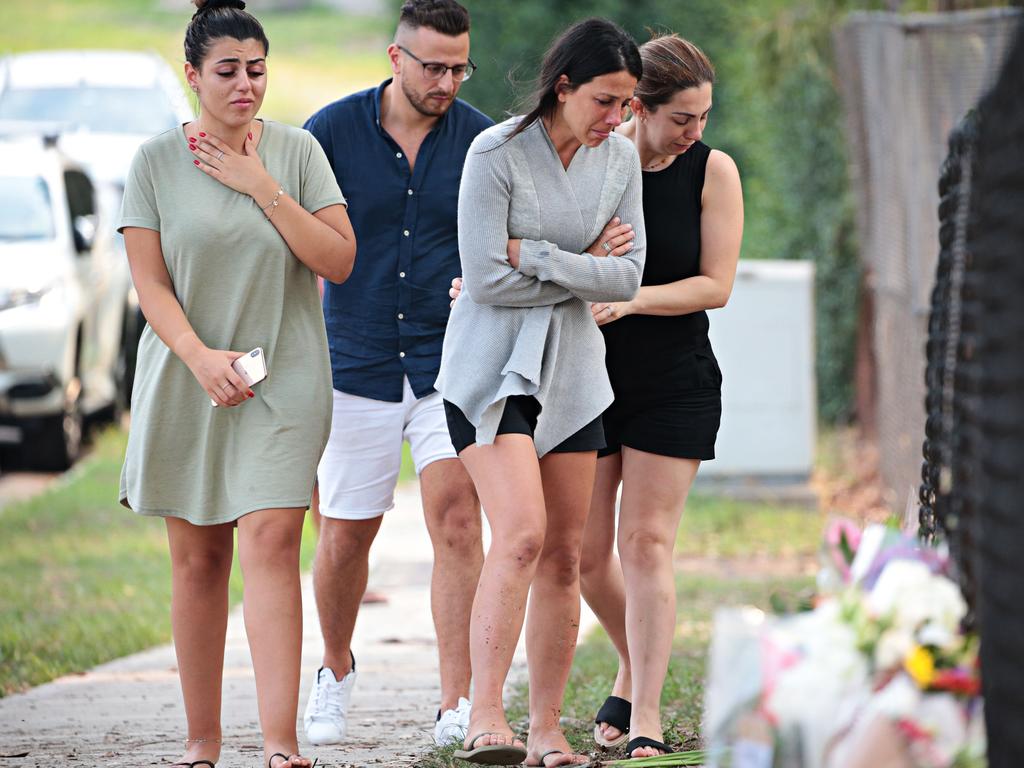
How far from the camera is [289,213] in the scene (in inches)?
163

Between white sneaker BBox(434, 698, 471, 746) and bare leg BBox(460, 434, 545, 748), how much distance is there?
521 mm

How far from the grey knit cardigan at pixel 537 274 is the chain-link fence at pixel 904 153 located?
10.2ft

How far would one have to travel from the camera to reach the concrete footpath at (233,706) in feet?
15.3

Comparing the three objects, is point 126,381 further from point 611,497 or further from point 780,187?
point 611,497

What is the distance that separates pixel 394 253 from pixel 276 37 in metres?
31.9

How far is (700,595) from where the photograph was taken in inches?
308

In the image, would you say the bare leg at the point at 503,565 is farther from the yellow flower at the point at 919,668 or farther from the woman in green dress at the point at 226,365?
the yellow flower at the point at 919,668

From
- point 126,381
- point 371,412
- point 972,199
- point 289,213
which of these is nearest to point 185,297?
point 289,213

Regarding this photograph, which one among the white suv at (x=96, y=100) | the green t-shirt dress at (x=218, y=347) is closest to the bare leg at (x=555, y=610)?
the green t-shirt dress at (x=218, y=347)

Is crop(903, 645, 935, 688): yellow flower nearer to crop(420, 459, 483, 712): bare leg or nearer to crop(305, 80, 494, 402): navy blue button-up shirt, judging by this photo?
crop(420, 459, 483, 712): bare leg

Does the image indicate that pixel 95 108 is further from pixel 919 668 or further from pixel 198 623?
pixel 919 668

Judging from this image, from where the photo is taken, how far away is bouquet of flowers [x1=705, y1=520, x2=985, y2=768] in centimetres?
248

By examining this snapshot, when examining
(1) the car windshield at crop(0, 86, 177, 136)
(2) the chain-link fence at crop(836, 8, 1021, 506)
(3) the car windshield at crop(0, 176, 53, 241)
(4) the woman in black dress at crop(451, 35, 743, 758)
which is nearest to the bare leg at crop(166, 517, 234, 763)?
(4) the woman in black dress at crop(451, 35, 743, 758)

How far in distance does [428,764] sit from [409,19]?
210 centimetres
